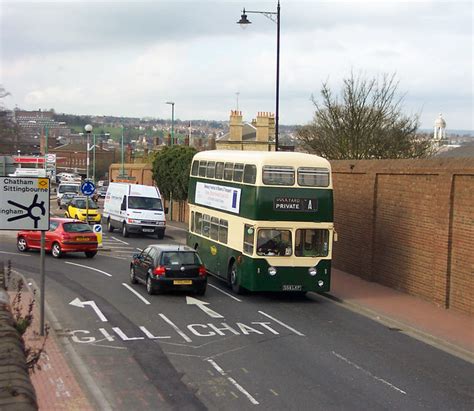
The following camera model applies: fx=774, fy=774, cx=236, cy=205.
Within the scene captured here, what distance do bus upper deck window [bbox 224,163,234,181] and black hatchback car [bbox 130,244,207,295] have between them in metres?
3.01

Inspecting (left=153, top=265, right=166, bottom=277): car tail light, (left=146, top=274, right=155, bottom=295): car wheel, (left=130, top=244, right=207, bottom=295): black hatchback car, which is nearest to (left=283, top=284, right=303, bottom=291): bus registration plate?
(left=130, top=244, right=207, bottom=295): black hatchback car

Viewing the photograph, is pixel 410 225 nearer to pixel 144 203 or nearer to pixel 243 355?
pixel 243 355

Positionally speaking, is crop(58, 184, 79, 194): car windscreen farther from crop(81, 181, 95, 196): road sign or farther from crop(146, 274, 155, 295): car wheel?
crop(146, 274, 155, 295): car wheel

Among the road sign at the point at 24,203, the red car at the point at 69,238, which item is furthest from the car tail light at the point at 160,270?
the red car at the point at 69,238

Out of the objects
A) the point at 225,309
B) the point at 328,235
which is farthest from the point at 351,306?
the point at 225,309

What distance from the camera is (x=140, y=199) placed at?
43312 mm

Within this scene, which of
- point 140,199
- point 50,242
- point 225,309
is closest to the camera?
point 225,309

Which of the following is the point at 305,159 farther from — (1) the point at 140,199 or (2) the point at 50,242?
(1) the point at 140,199

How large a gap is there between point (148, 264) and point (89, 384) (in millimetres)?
9864

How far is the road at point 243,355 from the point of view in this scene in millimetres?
12578

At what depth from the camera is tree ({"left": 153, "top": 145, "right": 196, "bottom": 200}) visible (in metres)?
50.8

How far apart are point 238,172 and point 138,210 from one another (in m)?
20.0

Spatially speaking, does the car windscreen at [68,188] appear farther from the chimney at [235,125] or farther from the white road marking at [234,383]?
the white road marking at [234,383]

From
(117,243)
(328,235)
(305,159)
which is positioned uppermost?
(305,159)
